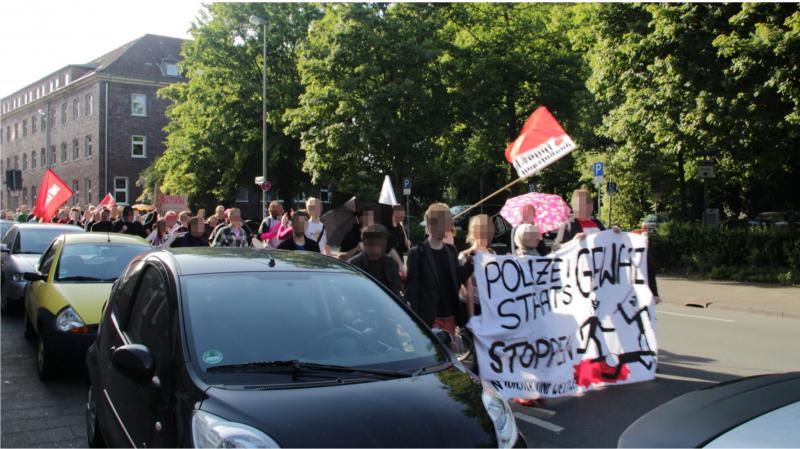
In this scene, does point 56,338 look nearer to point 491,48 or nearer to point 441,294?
point 441,294

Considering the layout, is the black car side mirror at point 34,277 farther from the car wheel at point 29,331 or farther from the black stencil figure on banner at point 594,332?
the black stencil figure on banner at point 594,332

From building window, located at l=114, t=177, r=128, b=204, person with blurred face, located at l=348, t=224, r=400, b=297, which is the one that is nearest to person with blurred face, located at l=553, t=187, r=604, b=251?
person with blurred face, located at l=348, t=224, r=400, b=297

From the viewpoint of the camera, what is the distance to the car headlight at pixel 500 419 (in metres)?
2.99

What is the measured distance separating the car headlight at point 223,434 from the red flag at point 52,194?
653 inches

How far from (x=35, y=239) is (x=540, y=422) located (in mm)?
9848

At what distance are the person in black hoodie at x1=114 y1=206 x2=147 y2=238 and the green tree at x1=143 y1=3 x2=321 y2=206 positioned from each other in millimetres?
20252

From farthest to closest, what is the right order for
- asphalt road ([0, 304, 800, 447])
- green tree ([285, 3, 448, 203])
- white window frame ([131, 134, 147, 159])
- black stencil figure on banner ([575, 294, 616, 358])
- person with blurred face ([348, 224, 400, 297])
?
white window frame ([131, 134, 147, 159]) < green tree ([285, 3, 448, 203]) < black stencil figure on banner ([575, 294, 616, 358]) < person with blurred face ([348, 224, 400, 297]) < asphalt road ([0, 304, 800, 447])

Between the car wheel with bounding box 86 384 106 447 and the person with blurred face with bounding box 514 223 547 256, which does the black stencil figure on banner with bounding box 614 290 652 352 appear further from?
the car wheel with bounding box 86 384 106 447

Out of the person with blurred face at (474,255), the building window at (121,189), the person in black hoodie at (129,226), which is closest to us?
the person with blurred face at (474,255)

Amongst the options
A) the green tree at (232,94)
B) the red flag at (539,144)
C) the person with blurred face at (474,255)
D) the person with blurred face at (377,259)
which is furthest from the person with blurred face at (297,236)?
the green tree at (232,94)

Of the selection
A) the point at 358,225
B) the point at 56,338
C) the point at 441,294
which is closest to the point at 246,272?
the point at 441,294

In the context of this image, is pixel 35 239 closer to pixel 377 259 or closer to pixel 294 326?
pixel 377 259

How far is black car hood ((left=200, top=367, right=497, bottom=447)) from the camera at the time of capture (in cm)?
264

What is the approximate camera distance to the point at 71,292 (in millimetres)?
6965
